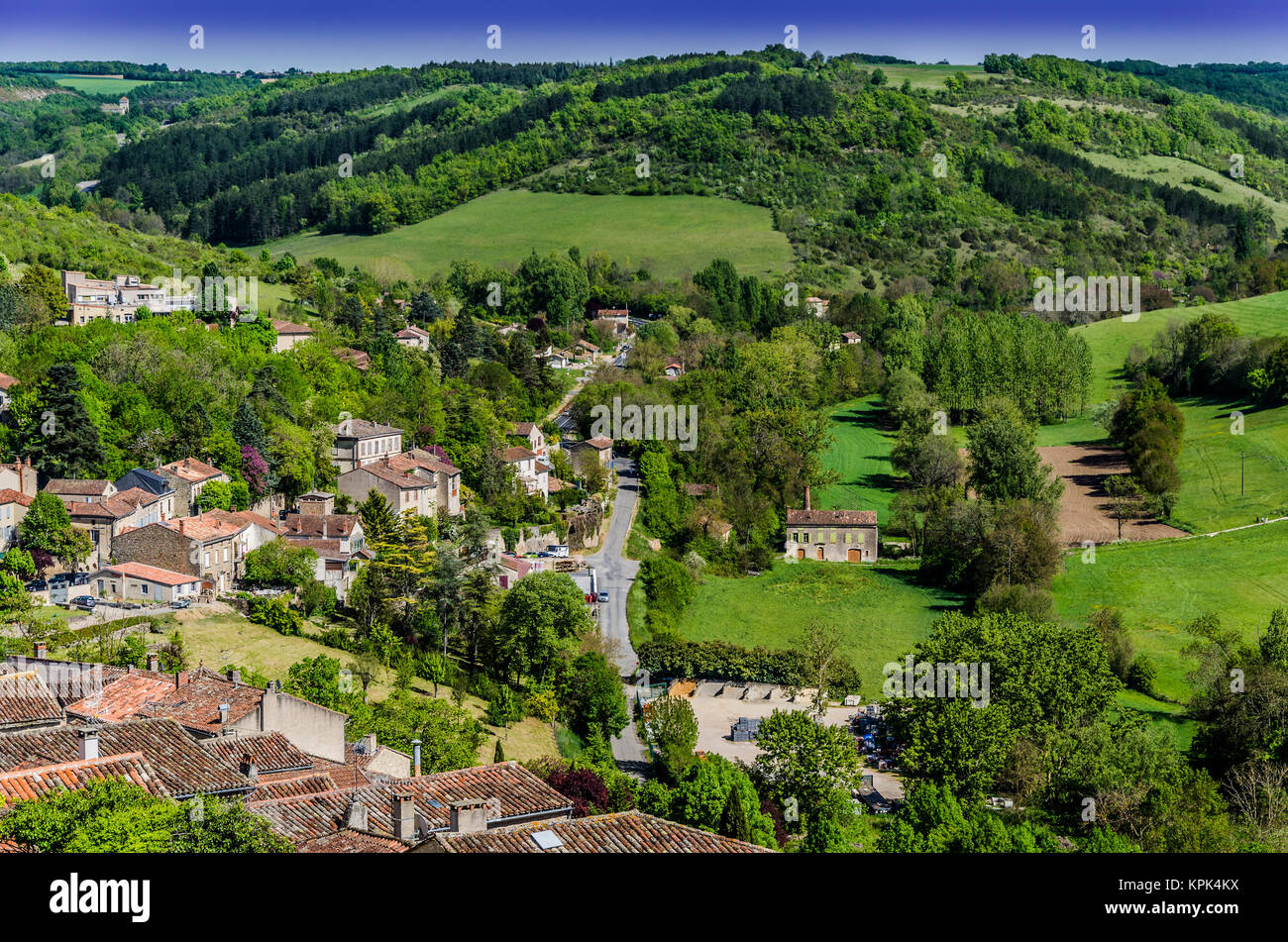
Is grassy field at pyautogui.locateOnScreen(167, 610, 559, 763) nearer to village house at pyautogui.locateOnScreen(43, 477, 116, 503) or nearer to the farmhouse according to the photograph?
village house at pyautogui.locateOnScreen(43, 477, 116, 503)

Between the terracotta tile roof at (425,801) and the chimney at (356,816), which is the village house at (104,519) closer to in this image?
the terracotta tile roof at (425,801)

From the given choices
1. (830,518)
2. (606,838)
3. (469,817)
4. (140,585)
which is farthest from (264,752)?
(830,518)

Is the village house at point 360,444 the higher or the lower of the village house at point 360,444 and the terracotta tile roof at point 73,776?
the higher

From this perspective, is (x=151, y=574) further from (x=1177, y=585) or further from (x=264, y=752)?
(x=1177, y=585)

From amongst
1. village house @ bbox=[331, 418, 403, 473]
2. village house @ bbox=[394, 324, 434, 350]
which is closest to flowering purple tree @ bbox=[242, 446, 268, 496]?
village house @ bbox=[331, 418, 403, 473]

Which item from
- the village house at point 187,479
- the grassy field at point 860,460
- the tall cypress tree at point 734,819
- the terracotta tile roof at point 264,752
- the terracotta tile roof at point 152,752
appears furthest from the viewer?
the grassy field at point 860,460

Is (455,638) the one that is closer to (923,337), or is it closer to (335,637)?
(335,637)

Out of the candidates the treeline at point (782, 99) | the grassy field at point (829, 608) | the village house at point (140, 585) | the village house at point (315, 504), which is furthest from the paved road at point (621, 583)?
the treeline at point (782, 99)
